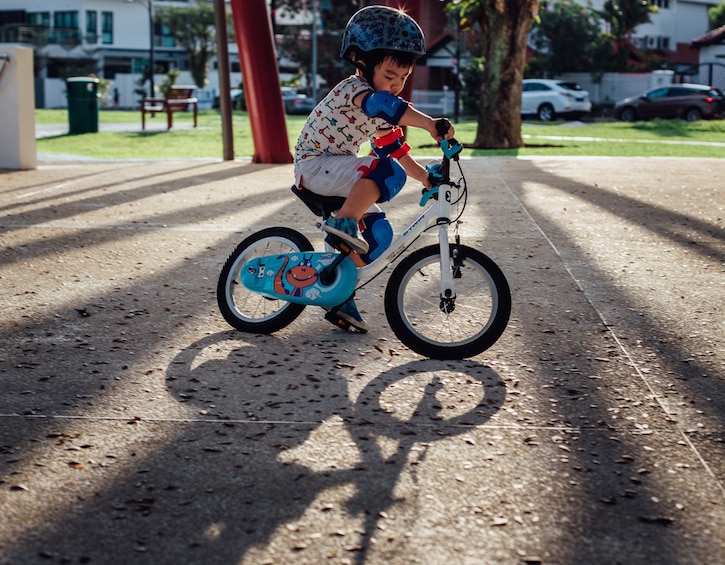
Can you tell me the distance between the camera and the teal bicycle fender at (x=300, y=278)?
17.1 feet

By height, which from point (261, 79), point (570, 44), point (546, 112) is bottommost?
point (546, 112)

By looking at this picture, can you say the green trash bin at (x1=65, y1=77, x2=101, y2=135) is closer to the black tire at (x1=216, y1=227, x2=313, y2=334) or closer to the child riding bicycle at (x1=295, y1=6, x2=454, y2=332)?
the black tire at (x1=216, y1=227, x2=313, y2=334)

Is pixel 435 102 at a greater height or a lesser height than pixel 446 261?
greater

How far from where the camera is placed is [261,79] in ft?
48.8

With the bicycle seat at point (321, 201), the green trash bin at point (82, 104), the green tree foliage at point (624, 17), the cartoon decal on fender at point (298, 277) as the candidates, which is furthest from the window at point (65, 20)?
the cartoon decal on fender at point (298, 277)

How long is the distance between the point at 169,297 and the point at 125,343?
43.4 inches

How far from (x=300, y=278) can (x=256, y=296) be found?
1.52 feet

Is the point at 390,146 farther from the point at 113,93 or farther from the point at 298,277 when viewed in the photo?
the point at 113,93

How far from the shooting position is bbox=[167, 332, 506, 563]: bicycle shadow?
3.29 m

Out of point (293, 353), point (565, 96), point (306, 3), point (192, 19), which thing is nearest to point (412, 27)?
point (293, 353)

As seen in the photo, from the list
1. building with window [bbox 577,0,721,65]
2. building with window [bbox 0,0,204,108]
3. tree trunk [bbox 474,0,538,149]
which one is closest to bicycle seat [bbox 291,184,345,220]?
tree trunk [bbox 474,0,538,149]

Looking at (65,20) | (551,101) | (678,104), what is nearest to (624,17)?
(551,101)

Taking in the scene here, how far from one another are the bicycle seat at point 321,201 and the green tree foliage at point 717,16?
240ft

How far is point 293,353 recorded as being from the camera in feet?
16.8
